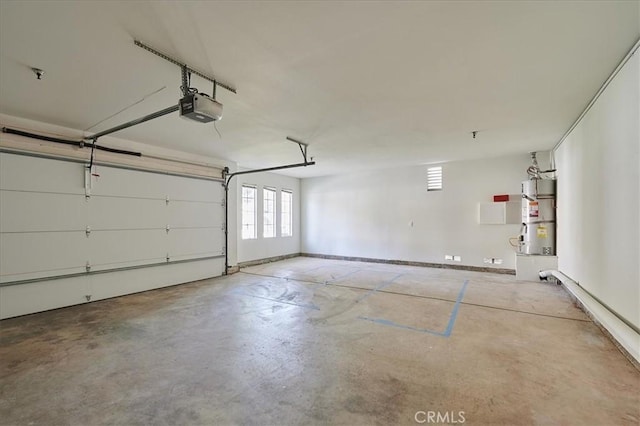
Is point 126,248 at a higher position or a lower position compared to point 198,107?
lower

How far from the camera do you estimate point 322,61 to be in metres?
2.49

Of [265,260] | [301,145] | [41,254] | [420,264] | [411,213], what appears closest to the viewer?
[41,254]

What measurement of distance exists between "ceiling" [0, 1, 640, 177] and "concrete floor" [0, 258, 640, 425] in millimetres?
2703

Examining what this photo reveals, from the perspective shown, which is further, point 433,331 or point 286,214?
point 286,214

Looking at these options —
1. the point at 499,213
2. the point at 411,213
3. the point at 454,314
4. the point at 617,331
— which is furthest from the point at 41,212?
the point at 499,213

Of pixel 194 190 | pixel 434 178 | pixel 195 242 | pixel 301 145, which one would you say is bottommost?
pixel 195 242

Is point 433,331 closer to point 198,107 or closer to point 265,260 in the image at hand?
point 198,107

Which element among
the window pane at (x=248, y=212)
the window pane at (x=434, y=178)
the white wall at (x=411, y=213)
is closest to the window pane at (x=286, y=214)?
the white wall at (x=411, y=213)

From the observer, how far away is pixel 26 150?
3.92 meters

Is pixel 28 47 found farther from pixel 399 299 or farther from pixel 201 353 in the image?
pixel 399 299

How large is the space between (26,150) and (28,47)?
7.98ft

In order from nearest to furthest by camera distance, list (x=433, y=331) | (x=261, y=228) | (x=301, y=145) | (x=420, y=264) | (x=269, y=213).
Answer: (x=433, y=331) < (x=301, y=145) < (x=420, y=264) < (x=261, y=228) < (x=269, y=213)

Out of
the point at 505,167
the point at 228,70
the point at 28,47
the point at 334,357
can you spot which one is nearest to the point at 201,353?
the point at 334,357

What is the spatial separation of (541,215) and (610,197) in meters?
2.96
